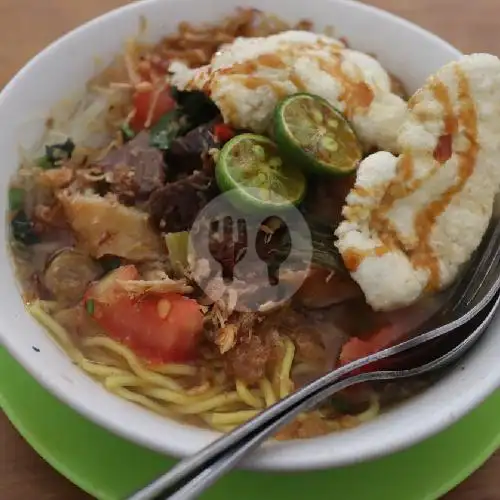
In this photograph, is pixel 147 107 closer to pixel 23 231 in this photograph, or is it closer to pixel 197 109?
pixel 197 109

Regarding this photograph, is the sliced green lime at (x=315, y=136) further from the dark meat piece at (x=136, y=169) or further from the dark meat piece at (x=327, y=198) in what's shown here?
the dark meat piece at (x=136, y=169)

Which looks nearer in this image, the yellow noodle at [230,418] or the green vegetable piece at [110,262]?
the yellow noodle at [230,418]

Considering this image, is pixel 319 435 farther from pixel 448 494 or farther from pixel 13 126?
pixel 13 126

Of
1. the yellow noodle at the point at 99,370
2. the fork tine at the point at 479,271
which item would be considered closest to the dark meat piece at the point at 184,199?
the yellow noodle at the point at 99,370

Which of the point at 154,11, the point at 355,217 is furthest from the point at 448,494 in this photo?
the point at 154,11

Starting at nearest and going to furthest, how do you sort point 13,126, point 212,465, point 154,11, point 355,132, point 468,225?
point 212,465 → point 468,225 → point 355,132 → point 13,126 → point 154,11

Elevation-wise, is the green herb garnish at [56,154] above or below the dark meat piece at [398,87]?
above
